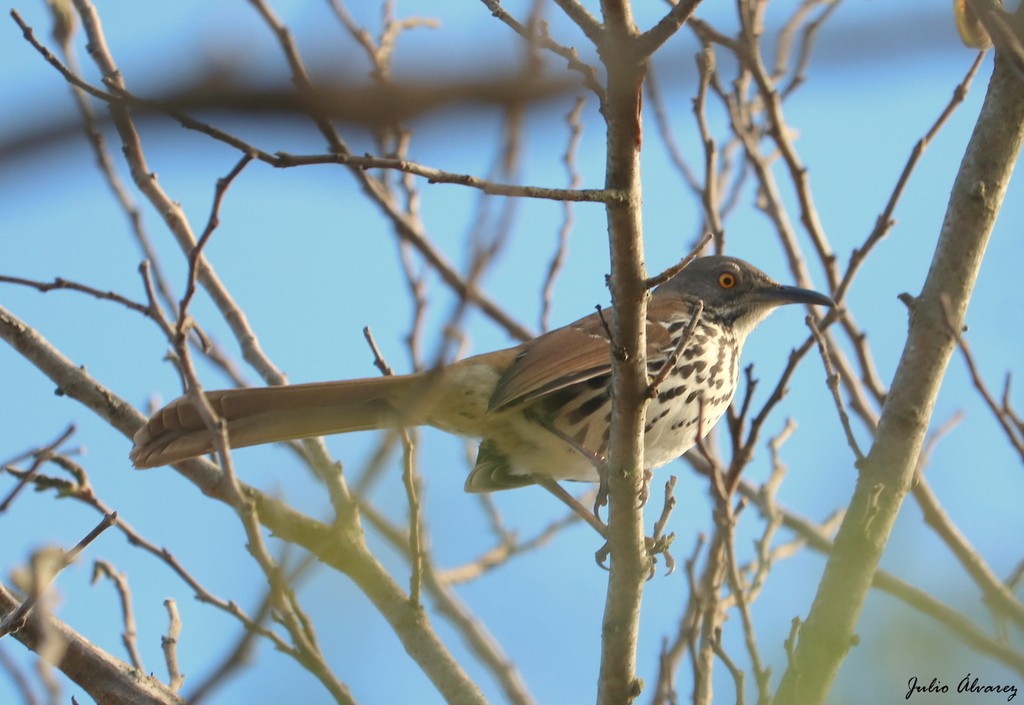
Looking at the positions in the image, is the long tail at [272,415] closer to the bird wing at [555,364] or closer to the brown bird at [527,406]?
the brown bird at [527,406]

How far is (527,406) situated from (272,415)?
1.01 metres

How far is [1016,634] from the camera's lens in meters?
2.98

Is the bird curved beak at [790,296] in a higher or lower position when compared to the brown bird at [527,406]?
higher

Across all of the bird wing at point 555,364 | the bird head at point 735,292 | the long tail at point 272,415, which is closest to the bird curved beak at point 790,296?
the bird head at point 735,292

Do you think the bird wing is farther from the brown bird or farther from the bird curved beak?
the bird curved beak

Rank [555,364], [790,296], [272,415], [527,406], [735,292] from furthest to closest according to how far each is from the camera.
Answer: [735,292]
[790,296]
[527,406]
[555,364]
[272,415]

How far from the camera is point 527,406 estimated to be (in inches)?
175

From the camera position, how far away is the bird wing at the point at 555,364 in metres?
4.26

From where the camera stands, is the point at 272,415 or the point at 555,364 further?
Result: the point at 555,364

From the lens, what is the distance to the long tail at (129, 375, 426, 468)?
12.0ft

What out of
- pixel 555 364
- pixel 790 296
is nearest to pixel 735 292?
pixel 790 296

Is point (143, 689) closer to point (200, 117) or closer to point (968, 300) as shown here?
point (200, 117)

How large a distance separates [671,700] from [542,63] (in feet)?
10.3

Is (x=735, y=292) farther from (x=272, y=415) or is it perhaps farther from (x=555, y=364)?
(x=272, y=415)
